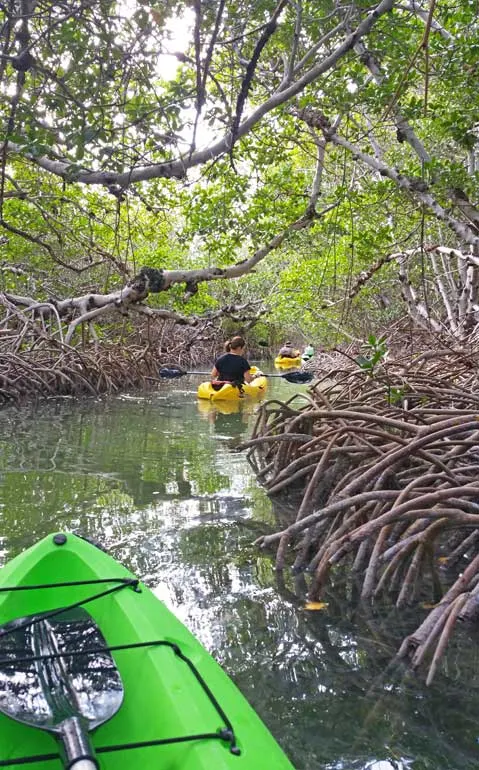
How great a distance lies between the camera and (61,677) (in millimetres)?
1525

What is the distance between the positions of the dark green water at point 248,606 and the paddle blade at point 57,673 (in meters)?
0.53

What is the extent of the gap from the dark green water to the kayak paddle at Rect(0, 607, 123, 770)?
528mm

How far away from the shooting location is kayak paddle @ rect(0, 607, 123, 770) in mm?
1303

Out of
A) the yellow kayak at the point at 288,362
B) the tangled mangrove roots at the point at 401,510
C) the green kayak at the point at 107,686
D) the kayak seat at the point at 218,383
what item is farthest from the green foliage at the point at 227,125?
the yellow kayak at the point at 288,362

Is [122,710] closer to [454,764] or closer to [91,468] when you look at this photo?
[454,764]

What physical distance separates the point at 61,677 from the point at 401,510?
1.34m

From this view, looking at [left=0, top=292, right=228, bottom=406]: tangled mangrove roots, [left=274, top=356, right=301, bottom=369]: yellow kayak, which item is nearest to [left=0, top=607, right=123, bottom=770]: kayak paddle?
[left=0, top=292, right=228, bottom=406]: tangled mangrove roots

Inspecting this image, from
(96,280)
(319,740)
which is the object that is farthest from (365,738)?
(96,280)

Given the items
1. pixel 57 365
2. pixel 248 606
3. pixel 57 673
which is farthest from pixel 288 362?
pixel 57 673

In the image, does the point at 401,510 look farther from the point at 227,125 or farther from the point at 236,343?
the point at 236,343

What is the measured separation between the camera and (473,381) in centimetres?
443

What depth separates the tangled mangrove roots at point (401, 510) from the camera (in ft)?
7.23

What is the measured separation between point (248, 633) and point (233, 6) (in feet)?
11.5

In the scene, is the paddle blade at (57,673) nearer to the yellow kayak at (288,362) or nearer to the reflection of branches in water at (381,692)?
the reflection of branches in water at (381,692)
